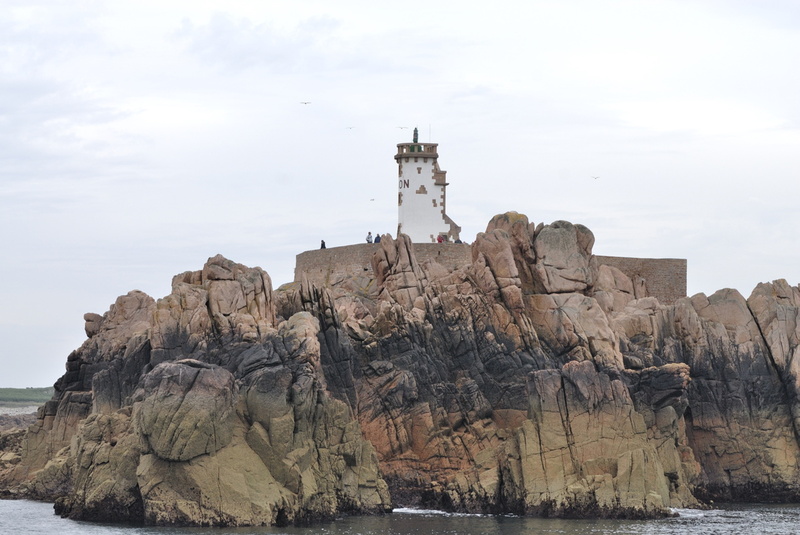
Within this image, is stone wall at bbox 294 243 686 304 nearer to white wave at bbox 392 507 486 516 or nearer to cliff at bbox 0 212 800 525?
cliff at bbox 0 212 800 525

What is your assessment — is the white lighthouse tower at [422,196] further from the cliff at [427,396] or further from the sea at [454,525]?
the sea at [454,525]

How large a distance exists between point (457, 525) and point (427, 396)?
10668 millimetres

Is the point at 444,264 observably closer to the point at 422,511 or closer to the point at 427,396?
the point at 427,396

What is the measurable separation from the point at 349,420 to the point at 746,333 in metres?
27.0

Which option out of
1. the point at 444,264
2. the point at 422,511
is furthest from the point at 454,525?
the point at 444,264

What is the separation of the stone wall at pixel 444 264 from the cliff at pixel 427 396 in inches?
57.6

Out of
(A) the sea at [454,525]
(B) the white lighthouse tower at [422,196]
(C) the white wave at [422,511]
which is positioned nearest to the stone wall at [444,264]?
(B) the white lighthouse tower at [422,196]

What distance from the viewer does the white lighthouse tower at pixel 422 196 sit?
10644cm

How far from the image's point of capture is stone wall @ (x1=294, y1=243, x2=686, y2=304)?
318 feet

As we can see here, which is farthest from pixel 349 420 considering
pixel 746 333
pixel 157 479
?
pixel 746 333

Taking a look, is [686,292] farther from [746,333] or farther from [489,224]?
[489,224]

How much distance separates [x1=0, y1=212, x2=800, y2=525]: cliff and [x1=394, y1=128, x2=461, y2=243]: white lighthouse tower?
10.2 meters

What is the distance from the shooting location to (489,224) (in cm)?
9494

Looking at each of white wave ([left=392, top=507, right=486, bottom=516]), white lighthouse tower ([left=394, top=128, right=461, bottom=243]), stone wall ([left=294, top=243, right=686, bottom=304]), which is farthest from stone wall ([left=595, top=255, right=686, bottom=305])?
white wave ([left=392, top=507, right=486, bottom=516])
